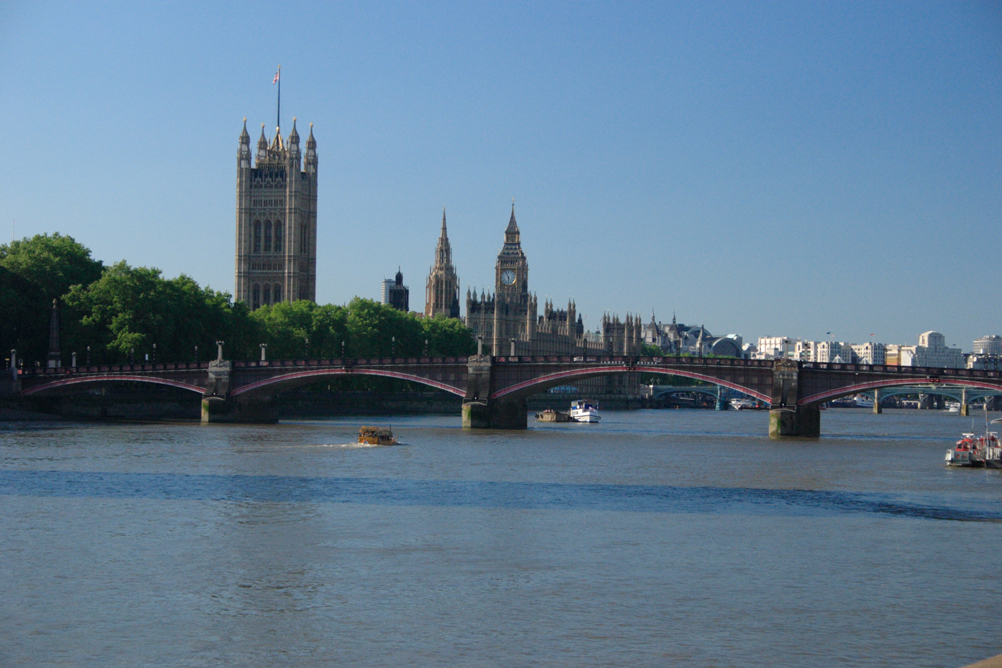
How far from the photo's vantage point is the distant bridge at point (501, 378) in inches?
2918

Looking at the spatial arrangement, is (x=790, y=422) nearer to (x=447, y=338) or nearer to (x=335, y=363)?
(x=335, y=363)


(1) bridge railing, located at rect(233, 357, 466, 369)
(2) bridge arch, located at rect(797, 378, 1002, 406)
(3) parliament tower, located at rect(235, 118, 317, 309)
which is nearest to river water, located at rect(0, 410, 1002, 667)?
(2) bridge arch, located at rect(797, 378, 1002, 406)

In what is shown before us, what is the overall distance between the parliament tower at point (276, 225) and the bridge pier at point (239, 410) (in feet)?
257

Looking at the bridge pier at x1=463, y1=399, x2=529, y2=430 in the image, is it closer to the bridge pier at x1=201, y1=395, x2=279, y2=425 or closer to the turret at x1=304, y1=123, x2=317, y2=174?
the bridge pier at x1=201, y1=395, x2=279, y2=425

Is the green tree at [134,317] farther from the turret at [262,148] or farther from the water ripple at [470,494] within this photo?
the turret at [262,148]

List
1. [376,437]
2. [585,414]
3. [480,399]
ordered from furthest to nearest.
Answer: [585,414] < [480,399] < [376,437]

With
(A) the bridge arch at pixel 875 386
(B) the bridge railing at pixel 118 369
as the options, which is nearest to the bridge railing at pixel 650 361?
(A) the bridge arch at pixel 875 386

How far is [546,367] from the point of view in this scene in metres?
78.0

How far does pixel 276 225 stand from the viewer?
16688cm

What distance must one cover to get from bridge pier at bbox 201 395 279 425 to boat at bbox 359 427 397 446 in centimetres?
1997

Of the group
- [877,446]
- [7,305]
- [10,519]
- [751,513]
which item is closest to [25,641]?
[10,519]

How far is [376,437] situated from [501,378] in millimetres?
17270

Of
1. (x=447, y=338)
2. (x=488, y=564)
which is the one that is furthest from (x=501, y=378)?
(x=447, y=338)

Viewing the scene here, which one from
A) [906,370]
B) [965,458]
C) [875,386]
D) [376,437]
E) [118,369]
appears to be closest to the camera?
[965,458]
